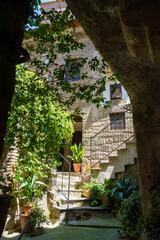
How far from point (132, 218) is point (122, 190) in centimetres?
223

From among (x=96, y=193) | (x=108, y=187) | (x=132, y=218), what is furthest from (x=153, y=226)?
(x=108, y=187)

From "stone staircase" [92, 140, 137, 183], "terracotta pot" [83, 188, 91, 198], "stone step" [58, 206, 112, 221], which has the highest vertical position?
"stone staircase" [92, 140, 137, 183]

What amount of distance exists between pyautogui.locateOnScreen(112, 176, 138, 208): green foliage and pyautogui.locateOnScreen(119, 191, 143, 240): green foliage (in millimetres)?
1562

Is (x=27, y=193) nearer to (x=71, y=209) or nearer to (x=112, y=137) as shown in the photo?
(x=71, y=209)

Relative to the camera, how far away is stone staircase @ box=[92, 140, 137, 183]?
6.80 m

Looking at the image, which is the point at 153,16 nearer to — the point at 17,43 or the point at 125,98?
the point at 17,43

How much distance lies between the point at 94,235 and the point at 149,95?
10.7ft

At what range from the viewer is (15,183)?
17.2 feet

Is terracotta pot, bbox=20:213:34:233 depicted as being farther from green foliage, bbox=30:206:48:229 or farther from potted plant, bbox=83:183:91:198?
potted plant, bbox=83:183:91:198

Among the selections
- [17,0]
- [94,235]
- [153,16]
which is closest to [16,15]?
[17,0]

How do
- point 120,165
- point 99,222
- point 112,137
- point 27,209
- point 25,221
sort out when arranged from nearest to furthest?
point 25,221, point 27,209, point 99,222, point 120,165, point 112,137

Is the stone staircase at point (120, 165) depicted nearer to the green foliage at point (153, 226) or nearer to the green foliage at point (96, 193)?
the green foliage at point (96, 193)

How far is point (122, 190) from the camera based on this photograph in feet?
20.0

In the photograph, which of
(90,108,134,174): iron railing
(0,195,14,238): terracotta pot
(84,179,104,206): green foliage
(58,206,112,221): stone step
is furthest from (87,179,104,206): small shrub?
(0,195,14,238): terracotta pot
